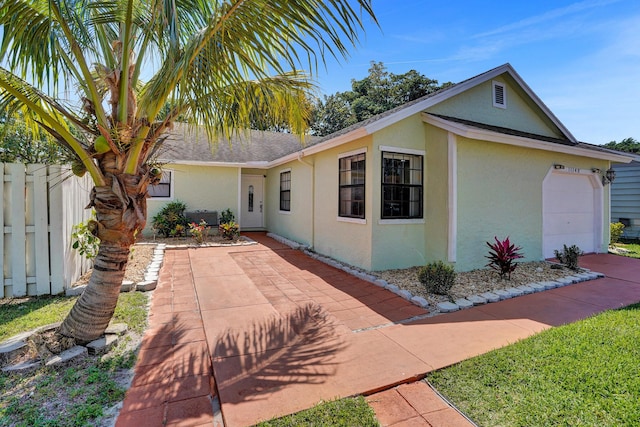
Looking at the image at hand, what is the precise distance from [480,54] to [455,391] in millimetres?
11336

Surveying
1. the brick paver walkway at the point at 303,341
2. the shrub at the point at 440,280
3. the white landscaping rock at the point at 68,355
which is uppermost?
the shrub at the point at 440,280

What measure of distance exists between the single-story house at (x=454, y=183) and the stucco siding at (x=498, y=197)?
3 cm

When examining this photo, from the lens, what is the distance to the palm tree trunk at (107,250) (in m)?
3.51

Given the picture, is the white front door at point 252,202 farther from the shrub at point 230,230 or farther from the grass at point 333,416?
the grass at point 333,416

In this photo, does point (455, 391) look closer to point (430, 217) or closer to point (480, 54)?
point (430, 217)

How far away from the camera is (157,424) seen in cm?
246

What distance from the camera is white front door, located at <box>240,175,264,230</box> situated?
14.8 m

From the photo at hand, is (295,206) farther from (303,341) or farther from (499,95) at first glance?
(303,341)

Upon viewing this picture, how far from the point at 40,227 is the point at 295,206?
7.51 m

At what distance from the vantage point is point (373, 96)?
30.3 metres

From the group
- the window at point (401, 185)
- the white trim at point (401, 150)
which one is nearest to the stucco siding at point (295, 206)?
the window at point (401, 185)

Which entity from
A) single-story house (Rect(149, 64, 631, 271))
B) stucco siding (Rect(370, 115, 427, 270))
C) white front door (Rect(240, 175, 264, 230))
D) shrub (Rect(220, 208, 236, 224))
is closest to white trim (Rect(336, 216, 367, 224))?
single-story house (Rect(149, 64, 631, 271))

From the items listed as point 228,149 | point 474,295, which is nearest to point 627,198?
point 474,295

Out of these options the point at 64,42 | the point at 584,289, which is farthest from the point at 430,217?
the point at 64,42
